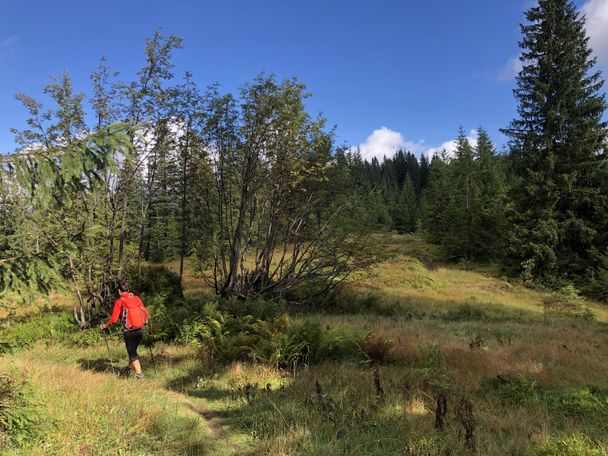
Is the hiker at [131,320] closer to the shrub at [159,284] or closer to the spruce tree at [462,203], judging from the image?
the shrub at [159,284]

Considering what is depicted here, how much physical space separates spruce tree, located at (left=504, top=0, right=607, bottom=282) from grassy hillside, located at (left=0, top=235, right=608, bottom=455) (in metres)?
19.3

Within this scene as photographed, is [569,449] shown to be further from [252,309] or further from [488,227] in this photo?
[488,227]

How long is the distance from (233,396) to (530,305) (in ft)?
69.0

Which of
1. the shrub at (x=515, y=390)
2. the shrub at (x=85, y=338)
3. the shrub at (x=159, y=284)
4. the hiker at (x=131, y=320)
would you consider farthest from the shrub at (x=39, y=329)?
the shrub at (x=515, y=390)

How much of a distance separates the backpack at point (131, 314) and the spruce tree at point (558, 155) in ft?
89.6

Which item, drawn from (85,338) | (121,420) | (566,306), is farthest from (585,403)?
(566,306)

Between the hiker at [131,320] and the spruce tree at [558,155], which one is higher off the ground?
the spruce tree at [558,155]

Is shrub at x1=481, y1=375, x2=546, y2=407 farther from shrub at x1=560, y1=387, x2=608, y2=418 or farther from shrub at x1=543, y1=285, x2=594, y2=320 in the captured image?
shrub at x1=543, y1=285, x2=594, y2=320

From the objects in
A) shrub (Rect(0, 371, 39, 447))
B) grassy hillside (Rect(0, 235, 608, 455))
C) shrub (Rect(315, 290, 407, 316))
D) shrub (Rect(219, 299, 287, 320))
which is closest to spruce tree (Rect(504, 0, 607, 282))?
shrub (Rect(315, 290, 407, 316))

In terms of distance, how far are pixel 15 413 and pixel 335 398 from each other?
3.85 m

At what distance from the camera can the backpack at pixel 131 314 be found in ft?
26.3

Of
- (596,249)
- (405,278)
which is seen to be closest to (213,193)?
(405,278)

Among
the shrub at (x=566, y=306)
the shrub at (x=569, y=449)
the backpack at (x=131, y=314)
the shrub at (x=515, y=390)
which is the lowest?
the shrub at (x=566, y=306)

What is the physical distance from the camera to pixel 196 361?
850 centimetres
